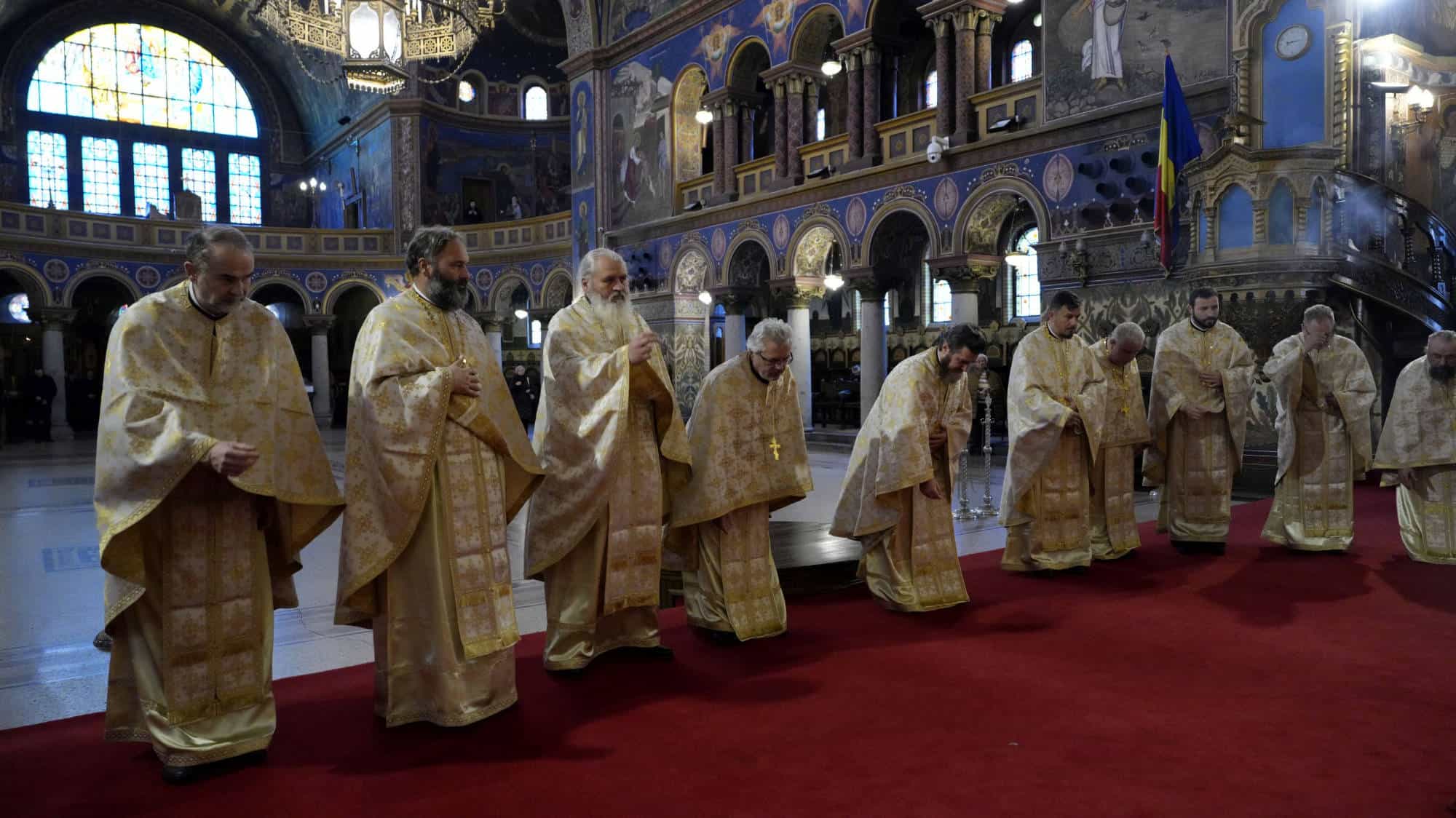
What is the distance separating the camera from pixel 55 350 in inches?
903

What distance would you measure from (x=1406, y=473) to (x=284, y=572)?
6.95m

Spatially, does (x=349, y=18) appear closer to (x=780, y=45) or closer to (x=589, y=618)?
(x=780, y=45)

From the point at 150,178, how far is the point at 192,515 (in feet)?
109

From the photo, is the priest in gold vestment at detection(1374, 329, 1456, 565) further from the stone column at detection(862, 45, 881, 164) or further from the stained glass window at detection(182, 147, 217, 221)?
the stained glass window at detection(182, 147, 217, 221)

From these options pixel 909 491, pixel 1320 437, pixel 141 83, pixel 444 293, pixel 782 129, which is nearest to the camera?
pixel 444 293

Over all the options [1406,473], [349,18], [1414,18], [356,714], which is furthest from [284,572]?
[1414,18]

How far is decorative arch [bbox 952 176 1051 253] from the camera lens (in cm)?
1363

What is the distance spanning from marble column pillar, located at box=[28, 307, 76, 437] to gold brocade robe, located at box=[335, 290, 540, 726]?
2320 centimetres

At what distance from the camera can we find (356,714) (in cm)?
380

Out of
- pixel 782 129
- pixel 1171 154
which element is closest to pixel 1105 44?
pixel 1171 154

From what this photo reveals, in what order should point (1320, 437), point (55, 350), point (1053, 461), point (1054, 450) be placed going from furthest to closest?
point (55, 350)
point (1320, 437)
point (1053, 461)
point (1054, 450)

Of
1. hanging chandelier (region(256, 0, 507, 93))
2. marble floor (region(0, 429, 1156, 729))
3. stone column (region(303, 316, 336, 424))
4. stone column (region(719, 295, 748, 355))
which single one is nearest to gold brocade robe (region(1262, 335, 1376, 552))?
marble floor (region(0, 429, 1156, 729))

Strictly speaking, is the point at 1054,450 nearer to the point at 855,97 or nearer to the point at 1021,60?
the point at 855,97

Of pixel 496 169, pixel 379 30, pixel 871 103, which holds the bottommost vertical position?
pixel 871 103
